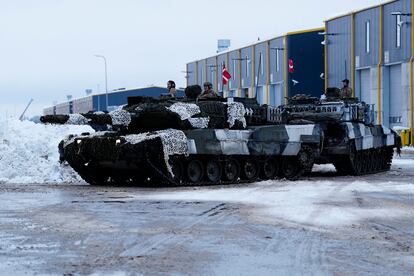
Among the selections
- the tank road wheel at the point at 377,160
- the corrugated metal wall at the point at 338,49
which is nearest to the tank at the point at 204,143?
the tank road wheel at the point at 377,160

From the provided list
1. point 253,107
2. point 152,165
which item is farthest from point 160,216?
point 253,107

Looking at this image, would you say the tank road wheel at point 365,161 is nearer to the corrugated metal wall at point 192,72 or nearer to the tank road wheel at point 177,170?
the tank road wheel at point 177,170

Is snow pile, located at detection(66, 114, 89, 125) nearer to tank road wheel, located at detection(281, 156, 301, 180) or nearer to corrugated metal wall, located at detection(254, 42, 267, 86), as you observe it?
tank road wheel, located at detection(281, 156, 301, 180)

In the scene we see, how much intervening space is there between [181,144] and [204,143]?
0.91 meters

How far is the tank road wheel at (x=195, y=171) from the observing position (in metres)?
19.8

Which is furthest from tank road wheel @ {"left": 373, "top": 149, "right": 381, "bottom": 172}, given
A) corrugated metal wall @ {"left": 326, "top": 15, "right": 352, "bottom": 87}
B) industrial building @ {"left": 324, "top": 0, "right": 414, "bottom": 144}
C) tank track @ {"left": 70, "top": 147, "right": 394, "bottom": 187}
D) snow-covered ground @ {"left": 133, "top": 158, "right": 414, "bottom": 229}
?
corrugated metal wall @ {"left": 326, "top": 15, "right": 352, "bottom": 87}

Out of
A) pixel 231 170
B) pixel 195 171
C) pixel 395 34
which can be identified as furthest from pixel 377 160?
pixel 395 34

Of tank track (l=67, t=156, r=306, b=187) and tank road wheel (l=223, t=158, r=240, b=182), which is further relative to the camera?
tank road wheel (l=223, t=158, r=240, b=182)

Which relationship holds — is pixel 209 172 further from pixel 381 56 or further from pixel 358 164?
pixel 381 56

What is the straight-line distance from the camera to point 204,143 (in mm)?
19750

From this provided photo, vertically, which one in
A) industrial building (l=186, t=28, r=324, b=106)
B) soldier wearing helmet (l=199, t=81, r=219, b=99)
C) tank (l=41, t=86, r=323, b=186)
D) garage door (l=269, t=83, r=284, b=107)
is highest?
industrial building (l=186, t=28, r=324, b=106)

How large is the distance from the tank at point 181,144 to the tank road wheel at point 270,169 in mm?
26

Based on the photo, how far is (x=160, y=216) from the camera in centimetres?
1260

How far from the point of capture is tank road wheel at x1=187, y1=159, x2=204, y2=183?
19750 millimetres
